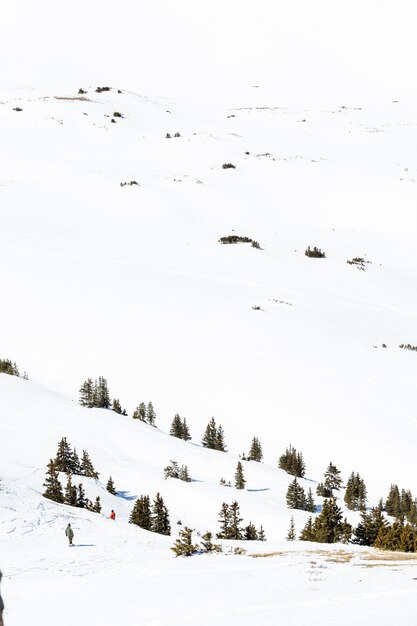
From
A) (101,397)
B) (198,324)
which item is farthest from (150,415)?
(198,324)

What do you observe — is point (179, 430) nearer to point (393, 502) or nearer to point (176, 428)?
point (176, 428)

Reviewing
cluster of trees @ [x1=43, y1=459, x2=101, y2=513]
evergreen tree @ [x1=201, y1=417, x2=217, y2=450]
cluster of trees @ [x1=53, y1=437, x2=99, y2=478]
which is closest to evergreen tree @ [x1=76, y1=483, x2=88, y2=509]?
cluster of trees @ [x1=43, y1=459, x2=101, y2=513]

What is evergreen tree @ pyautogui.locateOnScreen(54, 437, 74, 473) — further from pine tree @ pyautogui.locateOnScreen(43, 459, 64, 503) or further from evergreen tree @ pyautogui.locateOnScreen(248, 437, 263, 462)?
evergreen tree @ pyautogui.locateOnScreen(248, 437, 263, 462)

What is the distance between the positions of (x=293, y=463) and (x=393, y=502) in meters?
3.98

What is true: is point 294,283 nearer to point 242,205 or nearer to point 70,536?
point 242,205

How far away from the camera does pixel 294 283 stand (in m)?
41.5

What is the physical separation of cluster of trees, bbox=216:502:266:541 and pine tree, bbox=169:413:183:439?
6616mm

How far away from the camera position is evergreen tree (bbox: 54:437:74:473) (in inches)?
728

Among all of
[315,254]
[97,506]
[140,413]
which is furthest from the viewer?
[315,254]

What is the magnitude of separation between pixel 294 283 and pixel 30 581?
31.8 m

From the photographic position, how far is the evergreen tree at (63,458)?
18.5 m

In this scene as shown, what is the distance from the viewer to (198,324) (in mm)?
33531

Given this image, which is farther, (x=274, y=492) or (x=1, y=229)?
(x=1, y=229)

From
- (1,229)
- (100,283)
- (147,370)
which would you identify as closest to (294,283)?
(100,283)
